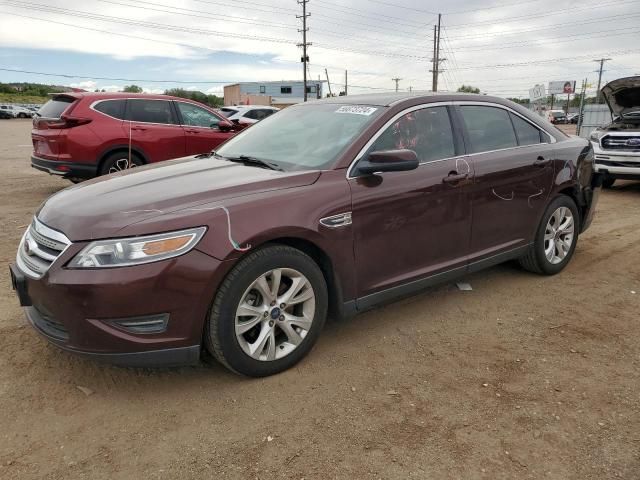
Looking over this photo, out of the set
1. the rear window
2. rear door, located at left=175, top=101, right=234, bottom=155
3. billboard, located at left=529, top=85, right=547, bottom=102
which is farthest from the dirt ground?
billboard, located at left=529, top=85, right=547, bottom=102

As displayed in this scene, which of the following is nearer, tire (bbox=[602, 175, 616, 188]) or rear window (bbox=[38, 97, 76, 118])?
rear window (bbox=[38, 97, 76, 118])

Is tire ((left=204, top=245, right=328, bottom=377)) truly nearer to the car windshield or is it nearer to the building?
the car windshield

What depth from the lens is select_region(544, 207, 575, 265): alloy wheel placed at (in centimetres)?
461

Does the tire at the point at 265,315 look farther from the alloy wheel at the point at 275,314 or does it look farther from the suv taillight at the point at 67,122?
the suv taillight at the point at 67,122

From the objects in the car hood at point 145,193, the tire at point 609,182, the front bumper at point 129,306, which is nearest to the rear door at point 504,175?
the car hood at point 145,193

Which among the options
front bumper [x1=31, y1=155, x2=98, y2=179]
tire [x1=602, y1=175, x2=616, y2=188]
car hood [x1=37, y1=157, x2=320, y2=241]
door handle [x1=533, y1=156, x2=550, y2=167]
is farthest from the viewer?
tire [x1=602, y1=175, x2=616, y2=188]

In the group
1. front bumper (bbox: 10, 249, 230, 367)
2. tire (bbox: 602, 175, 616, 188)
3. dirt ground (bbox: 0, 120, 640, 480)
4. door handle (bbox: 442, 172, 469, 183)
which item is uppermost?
door handle (bbox: 442, 172, 469, 183)

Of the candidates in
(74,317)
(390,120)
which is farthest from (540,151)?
(74,317)

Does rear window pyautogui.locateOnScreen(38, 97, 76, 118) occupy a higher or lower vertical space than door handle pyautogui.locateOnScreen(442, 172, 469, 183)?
higher

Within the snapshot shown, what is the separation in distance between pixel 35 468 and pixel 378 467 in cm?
153

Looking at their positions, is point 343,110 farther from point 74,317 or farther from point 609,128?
point 609,128

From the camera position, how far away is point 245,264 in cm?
274

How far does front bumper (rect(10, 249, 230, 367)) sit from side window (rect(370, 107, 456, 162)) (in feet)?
4.93

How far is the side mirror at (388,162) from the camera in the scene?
10.2ft
